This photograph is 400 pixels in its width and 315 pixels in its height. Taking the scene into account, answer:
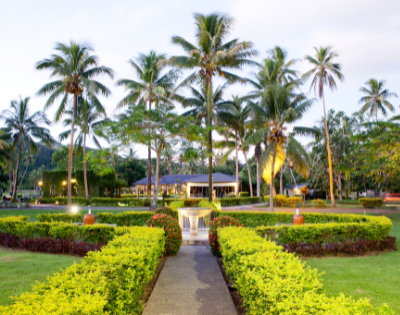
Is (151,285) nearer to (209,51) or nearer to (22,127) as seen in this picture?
(209,51)

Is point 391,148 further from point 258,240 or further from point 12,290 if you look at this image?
point 12,290

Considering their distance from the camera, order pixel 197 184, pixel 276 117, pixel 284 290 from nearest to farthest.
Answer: pixel 284 290 < pixel 276 117 < pixel 197 184

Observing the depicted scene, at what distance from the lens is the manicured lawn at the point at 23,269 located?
470 centimetres

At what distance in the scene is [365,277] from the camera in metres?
5.44

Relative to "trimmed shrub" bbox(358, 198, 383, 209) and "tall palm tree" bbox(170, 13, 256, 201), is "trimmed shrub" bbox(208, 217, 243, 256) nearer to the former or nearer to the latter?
"tall palm tree" bbox(170, 13, 256, 201)

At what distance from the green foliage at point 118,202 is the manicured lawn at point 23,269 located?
19.3 metres

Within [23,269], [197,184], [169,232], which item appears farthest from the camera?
[197,184]

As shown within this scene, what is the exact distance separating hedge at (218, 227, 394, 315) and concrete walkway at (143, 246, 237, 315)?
0.71 m

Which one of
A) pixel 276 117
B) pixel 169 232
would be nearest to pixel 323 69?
pixel 276 117

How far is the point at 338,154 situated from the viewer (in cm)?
3469

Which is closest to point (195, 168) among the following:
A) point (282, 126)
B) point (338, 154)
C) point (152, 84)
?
point (338, 154)

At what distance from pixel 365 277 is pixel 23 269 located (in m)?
6.83

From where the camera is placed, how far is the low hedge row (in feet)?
7.04

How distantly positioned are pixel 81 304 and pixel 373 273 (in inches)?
226
